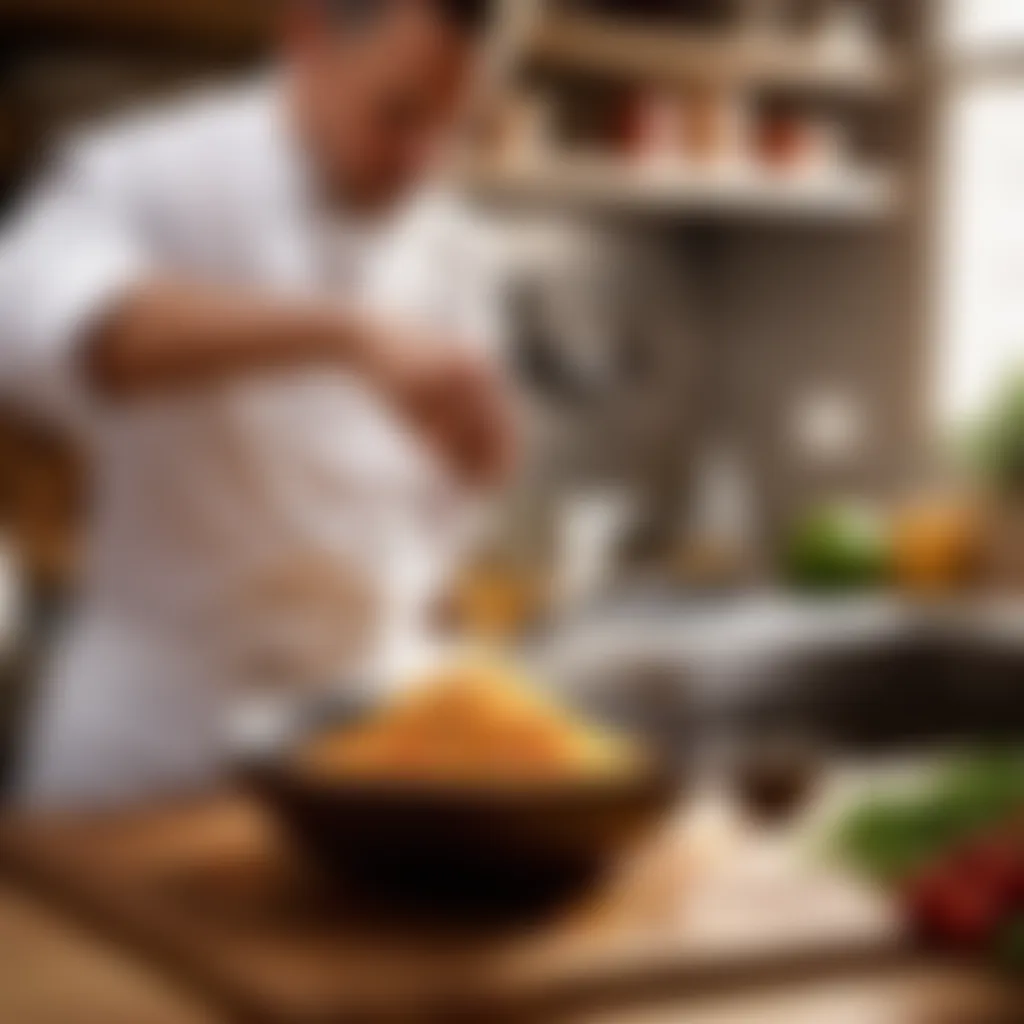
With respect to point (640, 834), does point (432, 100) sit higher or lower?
higher

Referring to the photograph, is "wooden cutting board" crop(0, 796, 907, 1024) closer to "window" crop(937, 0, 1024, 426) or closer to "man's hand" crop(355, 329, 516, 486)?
"man's hand" crop(355, 329, 516, 486)

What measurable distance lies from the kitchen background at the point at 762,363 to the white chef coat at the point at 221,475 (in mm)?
47

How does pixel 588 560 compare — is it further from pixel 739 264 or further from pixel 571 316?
pixel 739 264

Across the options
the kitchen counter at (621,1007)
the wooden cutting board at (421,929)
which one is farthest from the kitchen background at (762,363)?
the kitchen counter at (621,1007)

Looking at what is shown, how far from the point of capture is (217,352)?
108 centimetres

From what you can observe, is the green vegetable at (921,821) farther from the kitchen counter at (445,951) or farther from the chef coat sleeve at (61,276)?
the chef coat sleeve at (61,276)

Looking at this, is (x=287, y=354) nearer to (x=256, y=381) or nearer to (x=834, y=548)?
(x=256, y=381)

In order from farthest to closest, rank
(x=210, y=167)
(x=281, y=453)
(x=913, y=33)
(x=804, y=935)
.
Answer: (x=913, y=33)
(x=281, y=453)
(x=210, y=167)
(x=804, y=935)

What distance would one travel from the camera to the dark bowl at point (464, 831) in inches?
32.5

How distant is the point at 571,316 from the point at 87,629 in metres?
0.48

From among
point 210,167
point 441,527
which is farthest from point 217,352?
point 441,527

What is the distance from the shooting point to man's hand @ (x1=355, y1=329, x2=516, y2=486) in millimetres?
1021

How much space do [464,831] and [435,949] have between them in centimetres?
4

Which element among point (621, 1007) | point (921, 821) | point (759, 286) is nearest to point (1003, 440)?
point (759, 286)
